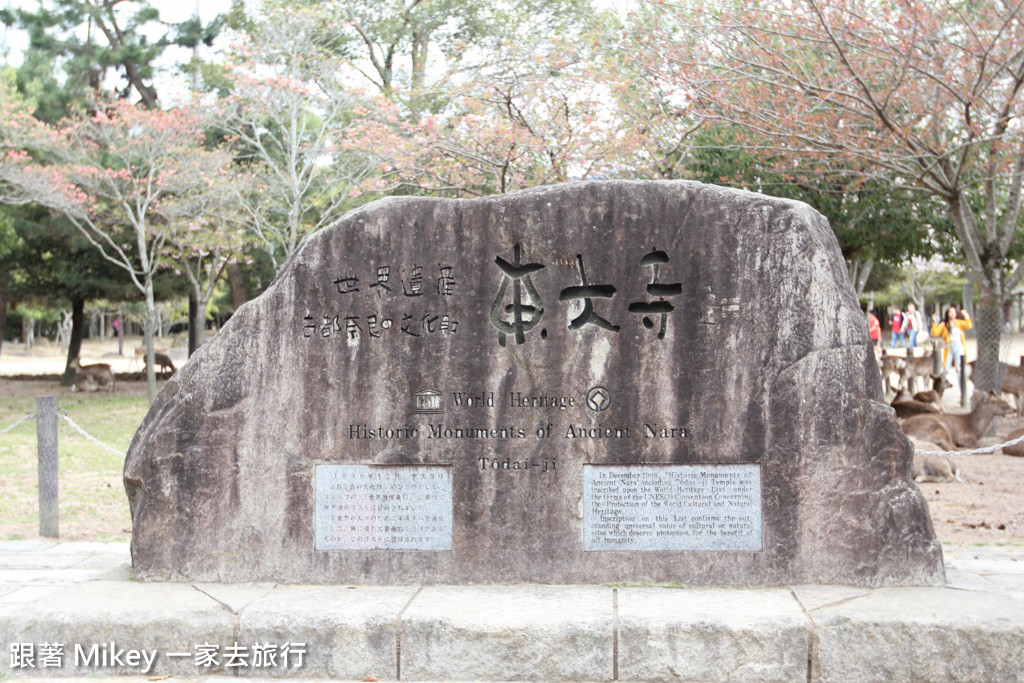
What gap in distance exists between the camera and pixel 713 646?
4.30 m

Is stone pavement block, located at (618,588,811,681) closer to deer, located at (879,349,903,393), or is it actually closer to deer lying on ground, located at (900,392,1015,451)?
deer lying on ground, located at (900,392,1015,451)

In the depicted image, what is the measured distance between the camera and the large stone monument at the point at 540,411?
4.92m

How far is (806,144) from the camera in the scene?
1130 cm

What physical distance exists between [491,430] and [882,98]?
8.60 meters

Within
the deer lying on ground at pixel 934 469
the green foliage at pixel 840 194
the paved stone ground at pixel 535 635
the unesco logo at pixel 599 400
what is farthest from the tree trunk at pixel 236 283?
the unesco logo at pixel 599 400

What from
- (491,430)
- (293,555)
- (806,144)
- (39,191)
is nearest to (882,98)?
(806,144)

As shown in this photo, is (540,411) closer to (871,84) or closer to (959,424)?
(871,84)

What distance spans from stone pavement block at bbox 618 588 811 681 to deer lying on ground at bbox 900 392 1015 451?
276 inches

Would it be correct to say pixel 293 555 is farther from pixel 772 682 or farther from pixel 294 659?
pixel 772 682

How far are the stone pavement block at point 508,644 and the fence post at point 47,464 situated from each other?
157 inches

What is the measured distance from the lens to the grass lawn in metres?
7.63

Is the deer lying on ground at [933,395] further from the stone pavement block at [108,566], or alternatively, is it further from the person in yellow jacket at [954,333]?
the stone pavement block at [108,566]

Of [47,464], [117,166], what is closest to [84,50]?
[117,166]

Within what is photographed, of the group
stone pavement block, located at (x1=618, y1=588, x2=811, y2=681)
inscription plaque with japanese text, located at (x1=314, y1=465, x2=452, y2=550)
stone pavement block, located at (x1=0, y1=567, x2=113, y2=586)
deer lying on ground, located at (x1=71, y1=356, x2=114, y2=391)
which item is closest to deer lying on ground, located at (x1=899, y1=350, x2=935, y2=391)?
stone pavement block, located at (x1=618, y1=588, x2=811, y2=681)
